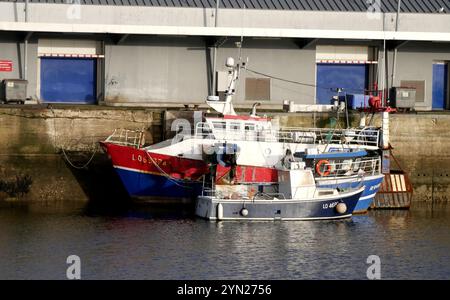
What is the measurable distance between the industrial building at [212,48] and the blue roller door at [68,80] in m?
0.04

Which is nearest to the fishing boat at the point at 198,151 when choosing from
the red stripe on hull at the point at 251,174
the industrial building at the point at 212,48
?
the red stripe on hull at the point at 251,174

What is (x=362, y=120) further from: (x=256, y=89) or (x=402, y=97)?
(x=256, y=89)

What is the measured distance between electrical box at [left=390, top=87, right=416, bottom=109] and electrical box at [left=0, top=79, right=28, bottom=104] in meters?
13.5

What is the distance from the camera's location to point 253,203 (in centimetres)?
4191

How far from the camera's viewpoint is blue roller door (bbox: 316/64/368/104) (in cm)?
5053

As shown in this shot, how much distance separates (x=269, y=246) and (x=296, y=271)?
3.12m

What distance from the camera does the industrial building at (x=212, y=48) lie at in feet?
157

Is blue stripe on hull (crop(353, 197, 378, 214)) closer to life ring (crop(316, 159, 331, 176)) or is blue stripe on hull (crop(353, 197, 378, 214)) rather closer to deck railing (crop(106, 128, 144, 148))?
life ring (crop(316, 159, 331, 176))

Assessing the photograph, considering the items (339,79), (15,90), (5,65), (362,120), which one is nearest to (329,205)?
(362,120)

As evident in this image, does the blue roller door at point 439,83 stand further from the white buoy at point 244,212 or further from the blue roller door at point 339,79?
the white buoy at point 244,212

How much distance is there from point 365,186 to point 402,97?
→ 5.93m

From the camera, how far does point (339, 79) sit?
5075cm

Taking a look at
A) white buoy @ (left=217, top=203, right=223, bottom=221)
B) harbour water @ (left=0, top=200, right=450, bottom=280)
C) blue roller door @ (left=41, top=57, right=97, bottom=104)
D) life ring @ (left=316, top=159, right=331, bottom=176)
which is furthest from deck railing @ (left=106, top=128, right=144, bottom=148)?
life ring @ (left=316, top=159, right=331, bottom=176)
